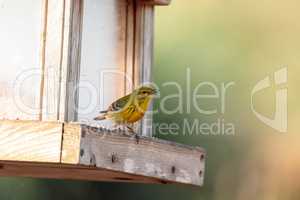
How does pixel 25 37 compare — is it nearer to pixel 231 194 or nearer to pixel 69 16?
pixel 69 16

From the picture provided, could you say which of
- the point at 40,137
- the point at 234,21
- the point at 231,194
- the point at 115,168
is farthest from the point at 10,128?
the point at 234,21

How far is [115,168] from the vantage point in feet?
16.6

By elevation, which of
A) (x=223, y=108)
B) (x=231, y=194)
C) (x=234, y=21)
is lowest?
(x=231, y=194)

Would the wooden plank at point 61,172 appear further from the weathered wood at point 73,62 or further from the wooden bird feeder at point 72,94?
the weathered wood at point 73,62

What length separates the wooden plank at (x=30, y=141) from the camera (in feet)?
15.8

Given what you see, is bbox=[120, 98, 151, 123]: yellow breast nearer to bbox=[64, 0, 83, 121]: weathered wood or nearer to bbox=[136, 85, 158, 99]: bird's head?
bbox=[136, 85, 158, 99]: bird's head

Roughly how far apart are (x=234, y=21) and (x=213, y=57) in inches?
15.0

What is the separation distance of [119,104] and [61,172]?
1.44ft

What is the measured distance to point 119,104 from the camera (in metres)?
5.71

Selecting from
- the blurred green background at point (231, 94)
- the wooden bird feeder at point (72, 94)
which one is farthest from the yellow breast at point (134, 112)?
the blurred green background at point (231, 94)

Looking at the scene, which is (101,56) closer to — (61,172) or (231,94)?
(61,172)

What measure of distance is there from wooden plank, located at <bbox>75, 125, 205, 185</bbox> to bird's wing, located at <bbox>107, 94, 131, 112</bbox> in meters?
0.34

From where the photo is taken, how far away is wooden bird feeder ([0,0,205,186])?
4.88 metres

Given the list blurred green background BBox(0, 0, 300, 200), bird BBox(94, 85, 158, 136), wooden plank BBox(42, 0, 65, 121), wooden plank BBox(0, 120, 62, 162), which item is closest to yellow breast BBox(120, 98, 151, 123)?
bird BBox(94, 85, 158, 136)
